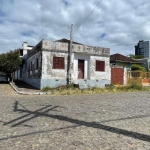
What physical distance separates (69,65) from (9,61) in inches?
372

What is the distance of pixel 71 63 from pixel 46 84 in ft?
Answer: 11.1

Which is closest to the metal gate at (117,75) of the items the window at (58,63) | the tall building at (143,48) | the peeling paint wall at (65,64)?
the peeling paint wall at (65,64)

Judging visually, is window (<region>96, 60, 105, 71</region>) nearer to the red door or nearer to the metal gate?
the red door

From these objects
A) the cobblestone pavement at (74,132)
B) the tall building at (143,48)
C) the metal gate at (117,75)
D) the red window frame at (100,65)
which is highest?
the tall building at (143,48)

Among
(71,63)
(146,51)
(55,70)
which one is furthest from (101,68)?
(146,51)

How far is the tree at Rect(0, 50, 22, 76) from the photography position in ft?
81.6

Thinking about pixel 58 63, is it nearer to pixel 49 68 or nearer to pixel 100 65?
pixel 49 68

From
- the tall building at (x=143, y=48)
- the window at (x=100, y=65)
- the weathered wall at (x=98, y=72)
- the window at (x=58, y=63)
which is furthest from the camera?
the tall building at (x=143, y=48)

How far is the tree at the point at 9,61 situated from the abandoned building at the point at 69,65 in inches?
182

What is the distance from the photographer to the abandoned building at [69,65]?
18.9m

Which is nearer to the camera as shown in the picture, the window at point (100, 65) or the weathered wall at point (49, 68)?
the weathered wall at point (49, 68)

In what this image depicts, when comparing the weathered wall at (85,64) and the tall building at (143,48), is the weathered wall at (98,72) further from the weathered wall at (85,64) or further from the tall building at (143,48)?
the tall building at (143,48)

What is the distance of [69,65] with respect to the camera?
65.3ft

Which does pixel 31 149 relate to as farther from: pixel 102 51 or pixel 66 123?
pixel 102 51
